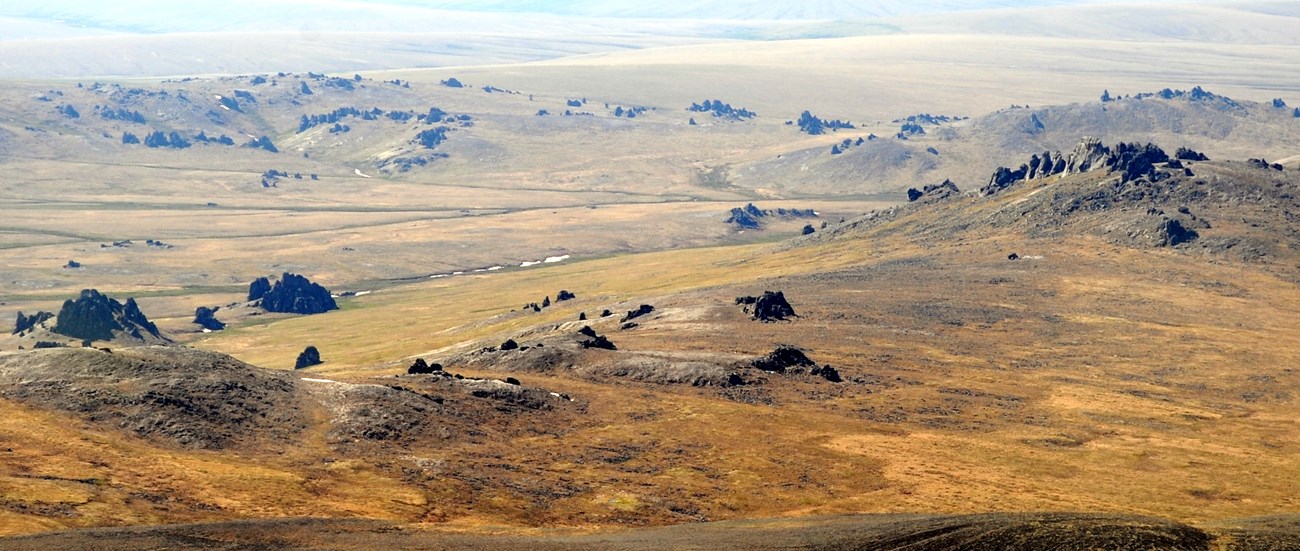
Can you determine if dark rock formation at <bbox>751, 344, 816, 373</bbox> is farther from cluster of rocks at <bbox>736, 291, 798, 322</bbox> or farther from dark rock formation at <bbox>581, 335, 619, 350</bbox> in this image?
cluster of rocks at <bbox>736, 291, 798, 322</bbox>

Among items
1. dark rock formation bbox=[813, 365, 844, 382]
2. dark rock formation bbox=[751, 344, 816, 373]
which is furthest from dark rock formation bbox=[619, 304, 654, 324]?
dark rock formation bbox=[813, 365, 844, 382]

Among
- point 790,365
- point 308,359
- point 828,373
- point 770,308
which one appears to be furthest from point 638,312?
point 828,373

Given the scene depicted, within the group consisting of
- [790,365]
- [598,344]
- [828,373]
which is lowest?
[828,373]

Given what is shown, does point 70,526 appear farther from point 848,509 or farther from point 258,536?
point 848,509

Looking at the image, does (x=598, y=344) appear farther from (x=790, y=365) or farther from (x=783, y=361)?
(x=790, y=365)

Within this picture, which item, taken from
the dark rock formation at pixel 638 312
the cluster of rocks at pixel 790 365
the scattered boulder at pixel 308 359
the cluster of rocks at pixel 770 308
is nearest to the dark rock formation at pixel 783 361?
the cluster of rocks at pixel 790 365

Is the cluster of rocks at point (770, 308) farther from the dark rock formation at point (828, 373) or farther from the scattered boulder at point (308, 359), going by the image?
the scattered boulder at point (308, 359)

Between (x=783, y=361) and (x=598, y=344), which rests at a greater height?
(x=598, y=344)
